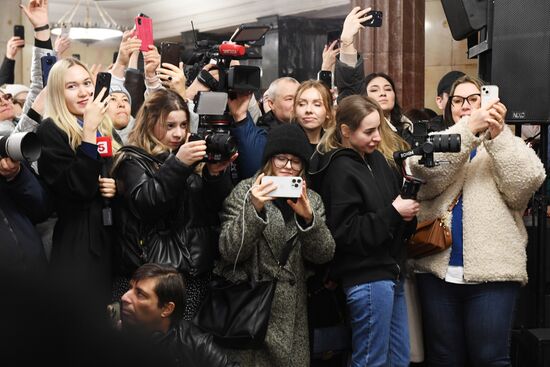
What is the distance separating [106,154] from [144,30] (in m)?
1.24

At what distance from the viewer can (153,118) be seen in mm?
3250

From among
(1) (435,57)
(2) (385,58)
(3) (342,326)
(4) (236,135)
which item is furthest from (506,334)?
(1) (435,57)

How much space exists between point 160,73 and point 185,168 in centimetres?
78

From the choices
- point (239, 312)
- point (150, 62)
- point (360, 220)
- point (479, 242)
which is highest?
point (150, 62)

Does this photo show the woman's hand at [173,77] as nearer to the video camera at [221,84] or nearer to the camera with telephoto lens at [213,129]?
the video camera at [221,84]

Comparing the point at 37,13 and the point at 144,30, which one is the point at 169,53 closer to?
the point at 144,30

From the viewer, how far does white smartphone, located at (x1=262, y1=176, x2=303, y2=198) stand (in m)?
3.01

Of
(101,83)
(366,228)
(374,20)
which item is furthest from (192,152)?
(374,20)

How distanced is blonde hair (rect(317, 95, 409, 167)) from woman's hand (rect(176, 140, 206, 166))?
708 millimetres

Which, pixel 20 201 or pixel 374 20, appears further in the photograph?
pixel 374 20

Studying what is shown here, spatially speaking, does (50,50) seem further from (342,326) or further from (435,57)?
(435,57)

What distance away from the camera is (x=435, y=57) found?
8.62m

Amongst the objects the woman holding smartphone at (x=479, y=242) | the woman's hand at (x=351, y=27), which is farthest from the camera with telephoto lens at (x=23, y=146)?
the woman's hand at (x=351, y=27)

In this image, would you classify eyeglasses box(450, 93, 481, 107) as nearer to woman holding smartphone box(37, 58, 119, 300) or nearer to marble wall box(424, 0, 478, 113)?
woman holding smartphone box(37, 58, 119, 300)
